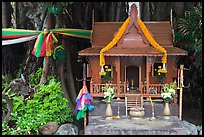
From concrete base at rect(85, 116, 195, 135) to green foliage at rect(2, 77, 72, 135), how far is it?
1108mm

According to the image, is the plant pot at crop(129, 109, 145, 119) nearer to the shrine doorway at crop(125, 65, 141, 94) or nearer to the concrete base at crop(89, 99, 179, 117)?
the concrete base at crop(89, 99, 179, 117)

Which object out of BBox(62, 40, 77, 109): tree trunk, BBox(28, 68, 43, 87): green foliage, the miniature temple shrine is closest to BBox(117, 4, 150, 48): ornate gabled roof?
the miniature temple shrine

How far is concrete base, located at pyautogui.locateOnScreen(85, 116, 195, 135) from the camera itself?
26.4 feet

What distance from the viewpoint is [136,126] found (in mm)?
8430

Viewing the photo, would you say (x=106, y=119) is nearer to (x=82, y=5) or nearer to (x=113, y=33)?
(x=113, y=33)

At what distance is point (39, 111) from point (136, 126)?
299 cm

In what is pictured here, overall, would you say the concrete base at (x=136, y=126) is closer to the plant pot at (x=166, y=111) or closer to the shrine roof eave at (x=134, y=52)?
the plant pot at (x=166, y=111)

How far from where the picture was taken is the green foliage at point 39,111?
9172 millimetres

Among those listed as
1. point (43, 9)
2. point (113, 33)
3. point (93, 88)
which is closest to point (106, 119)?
point (93, 88)

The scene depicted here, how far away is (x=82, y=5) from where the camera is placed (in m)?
13.3

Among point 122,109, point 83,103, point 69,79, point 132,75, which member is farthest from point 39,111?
point 132,75

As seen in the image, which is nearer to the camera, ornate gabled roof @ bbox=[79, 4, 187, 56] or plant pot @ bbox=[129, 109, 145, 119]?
plant pot @ bbox=[129, 109, 145, 119]

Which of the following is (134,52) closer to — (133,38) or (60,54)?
(133,38)

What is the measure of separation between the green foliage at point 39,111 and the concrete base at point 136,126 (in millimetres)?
1108
